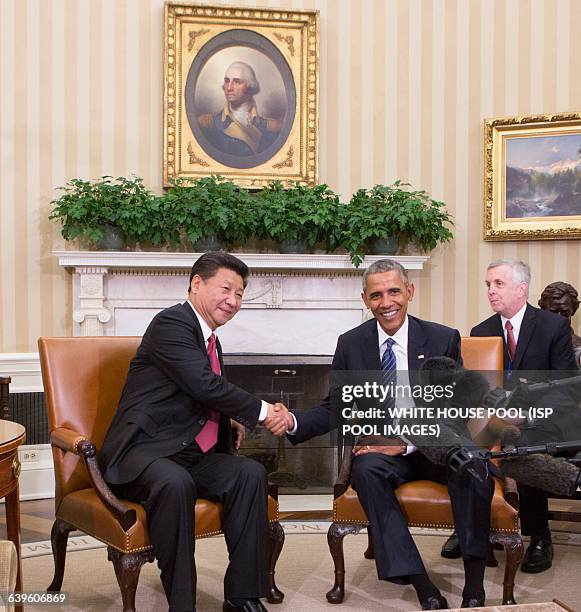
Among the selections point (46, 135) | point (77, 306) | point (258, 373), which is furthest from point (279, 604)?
point (46, 135)

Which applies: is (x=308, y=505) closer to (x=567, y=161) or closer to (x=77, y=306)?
(x=77, y=306)

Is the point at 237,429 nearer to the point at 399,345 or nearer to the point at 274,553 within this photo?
the point at 274,553

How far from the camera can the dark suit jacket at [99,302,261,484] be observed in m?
3.29

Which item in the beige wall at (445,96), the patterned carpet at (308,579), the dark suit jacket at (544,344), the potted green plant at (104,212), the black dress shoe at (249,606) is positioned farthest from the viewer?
the beige wall at (445,96)

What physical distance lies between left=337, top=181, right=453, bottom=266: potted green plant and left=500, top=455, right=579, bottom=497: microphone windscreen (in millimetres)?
3066

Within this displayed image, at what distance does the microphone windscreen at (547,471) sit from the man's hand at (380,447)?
0.71m

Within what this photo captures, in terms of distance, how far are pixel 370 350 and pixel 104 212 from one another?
2.61m

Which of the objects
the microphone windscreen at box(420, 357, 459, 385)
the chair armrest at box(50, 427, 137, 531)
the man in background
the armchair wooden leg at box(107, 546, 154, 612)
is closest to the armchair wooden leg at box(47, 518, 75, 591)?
the chair armrest at box(50, 427, 137, 531)

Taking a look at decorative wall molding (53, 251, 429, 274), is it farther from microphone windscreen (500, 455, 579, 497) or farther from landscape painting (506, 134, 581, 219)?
microphone windscreen (500, 455, 579, 497)

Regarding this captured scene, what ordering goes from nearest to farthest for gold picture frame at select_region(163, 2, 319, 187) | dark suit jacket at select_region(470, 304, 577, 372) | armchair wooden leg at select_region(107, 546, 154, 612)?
armchair wooden leg at select_region(107, 546, 154, 612)
dark suit jacket at select_region(470, 304, 577, 372)
gold picture frame at select_region(163, 2, 319, 187)

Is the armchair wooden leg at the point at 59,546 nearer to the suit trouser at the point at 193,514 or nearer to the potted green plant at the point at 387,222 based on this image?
the suit trouser at the point at 193,514

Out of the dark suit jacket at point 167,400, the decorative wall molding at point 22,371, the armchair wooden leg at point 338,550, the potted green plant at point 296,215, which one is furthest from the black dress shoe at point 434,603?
the decorative wall molding at point 22,371

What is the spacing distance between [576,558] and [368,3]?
165 inches

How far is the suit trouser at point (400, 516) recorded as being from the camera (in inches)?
129
